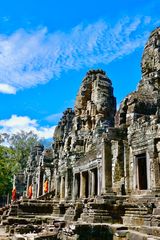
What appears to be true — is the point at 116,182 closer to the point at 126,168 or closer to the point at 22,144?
the point at 126,168

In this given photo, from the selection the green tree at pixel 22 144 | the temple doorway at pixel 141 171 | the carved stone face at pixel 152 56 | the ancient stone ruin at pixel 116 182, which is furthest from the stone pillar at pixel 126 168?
the green tree at pixel 22 144

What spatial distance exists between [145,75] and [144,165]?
21.9 ft

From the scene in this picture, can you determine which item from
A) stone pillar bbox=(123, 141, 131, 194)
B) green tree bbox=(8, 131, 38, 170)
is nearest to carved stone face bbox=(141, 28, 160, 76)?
stone pillar bbox=(123, 141, 131, 194)

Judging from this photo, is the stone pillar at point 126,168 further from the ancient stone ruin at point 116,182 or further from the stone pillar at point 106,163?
the stone pillar at point 106,163

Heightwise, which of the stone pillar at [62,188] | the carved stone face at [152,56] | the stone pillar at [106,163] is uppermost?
the carved stone face at [152,56]

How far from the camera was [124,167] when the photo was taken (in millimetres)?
13172

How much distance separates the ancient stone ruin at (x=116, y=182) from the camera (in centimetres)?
993

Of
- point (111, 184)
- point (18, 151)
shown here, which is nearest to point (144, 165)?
point (111, 184)

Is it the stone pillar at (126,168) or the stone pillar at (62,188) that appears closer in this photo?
the stone pillar at (126,168)

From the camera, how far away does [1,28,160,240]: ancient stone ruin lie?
9930mm

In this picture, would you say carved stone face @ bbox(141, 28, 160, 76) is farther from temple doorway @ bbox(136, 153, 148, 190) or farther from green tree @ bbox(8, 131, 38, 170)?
green tree @ bbox(8, 131, 38, 170)

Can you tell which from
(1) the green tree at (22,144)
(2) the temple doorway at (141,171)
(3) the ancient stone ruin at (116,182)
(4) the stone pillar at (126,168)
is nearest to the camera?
(3) the ancient stone ruin at (116,182)

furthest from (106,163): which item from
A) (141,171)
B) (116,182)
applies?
(141,171)

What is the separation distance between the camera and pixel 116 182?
43.1ft
